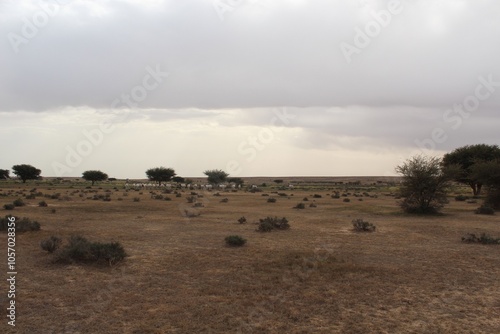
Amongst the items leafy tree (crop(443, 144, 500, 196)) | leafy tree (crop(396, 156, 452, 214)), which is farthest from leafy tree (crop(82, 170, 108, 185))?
leafy tree (crop(396, 156, 452, 214))

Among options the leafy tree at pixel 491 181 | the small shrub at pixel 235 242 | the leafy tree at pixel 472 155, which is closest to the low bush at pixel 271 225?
the small shrub at pixel 235 242

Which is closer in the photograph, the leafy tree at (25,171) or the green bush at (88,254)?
the green bush at (88,254)

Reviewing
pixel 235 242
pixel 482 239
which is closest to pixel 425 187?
pixel 482 239

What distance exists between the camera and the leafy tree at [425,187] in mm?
30281

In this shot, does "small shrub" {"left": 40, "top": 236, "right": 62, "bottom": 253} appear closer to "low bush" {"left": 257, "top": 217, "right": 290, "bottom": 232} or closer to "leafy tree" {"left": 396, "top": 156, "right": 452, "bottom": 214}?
"low bush" {"left": 257, "top": 217, "right": 290, "bottom": 232}

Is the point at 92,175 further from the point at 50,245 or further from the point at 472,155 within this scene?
the point at 50,245

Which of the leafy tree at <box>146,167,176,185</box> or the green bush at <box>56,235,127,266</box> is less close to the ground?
the leafy tree at <box>146,167,176,185</box>

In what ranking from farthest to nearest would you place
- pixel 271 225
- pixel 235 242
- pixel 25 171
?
1. pixel 25 171
2. pixel 271 225
3. pixel 235 242

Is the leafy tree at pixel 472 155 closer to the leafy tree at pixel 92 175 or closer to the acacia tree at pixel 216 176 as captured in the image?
the acacia tree at pixel 216 176

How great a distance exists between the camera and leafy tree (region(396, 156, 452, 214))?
99.3ft

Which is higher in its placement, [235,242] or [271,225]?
[271,225]

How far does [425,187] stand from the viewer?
30406mm

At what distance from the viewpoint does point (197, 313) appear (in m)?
8.28

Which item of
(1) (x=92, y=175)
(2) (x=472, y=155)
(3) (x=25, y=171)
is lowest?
(1) (x=92, y=175)
